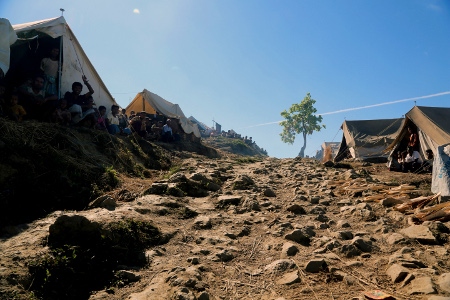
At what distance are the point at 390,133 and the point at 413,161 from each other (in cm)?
667

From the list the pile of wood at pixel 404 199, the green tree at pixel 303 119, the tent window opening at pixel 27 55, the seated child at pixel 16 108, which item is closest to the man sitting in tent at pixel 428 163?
the pile of wood at pixel 404 199

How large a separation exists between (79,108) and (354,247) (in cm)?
673

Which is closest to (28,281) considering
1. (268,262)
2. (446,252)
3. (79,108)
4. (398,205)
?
(268,262)

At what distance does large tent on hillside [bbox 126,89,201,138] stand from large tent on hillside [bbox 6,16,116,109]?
6550 mm

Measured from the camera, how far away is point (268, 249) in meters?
2.67

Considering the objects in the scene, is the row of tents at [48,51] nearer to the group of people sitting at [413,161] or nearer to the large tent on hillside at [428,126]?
the group of people sitting at [413,161]

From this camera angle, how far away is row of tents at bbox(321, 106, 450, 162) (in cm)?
955

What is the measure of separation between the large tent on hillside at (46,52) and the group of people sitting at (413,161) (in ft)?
34.4

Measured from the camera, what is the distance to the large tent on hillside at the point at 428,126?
30.4 ft

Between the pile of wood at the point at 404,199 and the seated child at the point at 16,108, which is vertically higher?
the seated child at the point at 16,108

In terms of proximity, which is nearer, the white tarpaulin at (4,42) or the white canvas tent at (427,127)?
the white tarpaulin at (4,42)

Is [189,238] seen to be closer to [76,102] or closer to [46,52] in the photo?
[76,102]

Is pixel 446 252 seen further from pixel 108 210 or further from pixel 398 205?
pixel 108 210

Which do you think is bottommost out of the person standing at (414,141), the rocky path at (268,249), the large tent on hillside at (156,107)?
the rocky path at (268,249)
